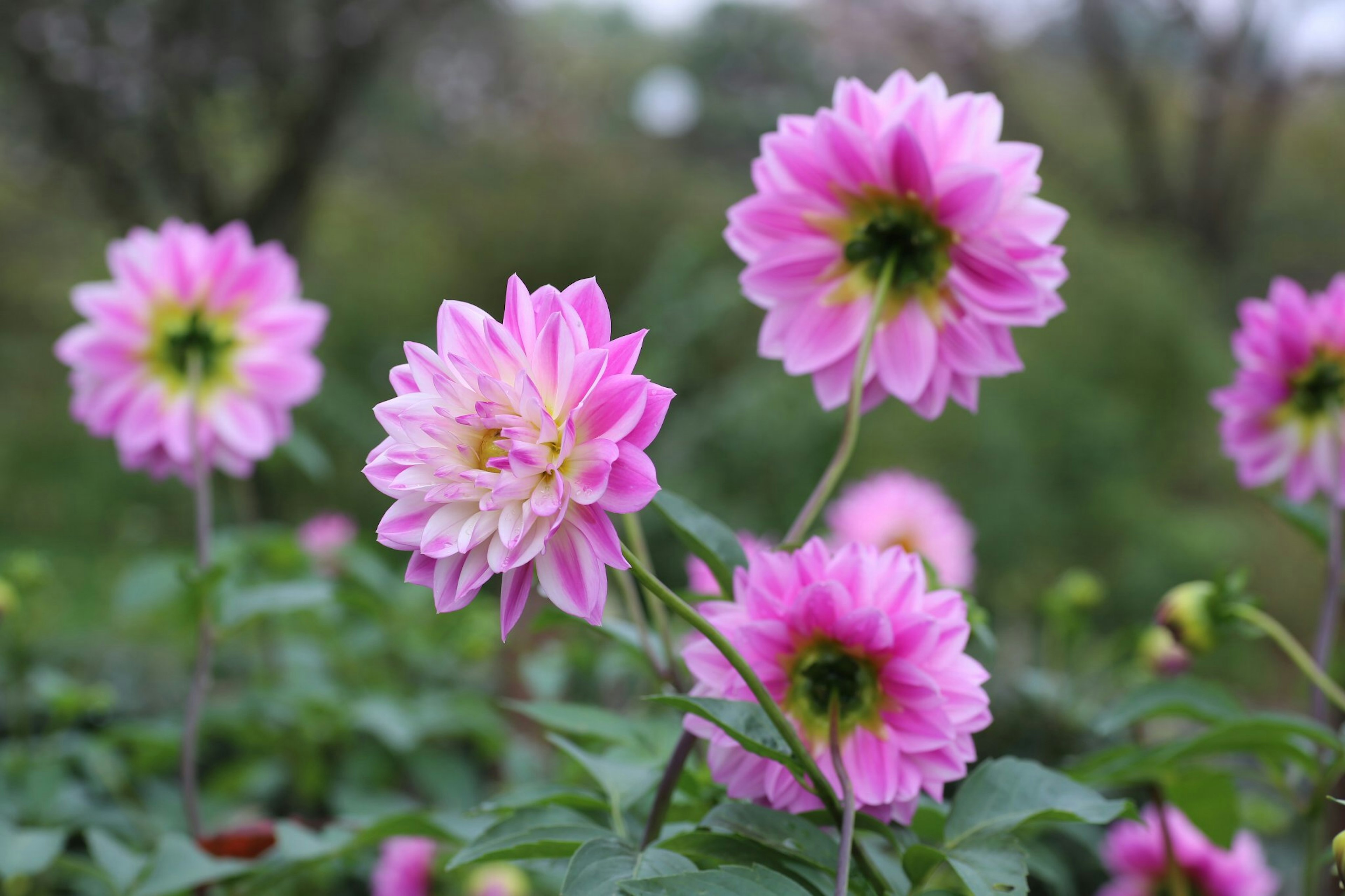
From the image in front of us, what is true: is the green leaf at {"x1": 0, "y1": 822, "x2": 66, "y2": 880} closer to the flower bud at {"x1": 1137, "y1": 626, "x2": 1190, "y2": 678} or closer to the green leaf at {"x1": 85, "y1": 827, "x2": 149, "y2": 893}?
the green leaf at {"x1": 85, "y1": 827, "x2": 149, "y2": 893}

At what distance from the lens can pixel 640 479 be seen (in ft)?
1.02

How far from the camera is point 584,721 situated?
1.66 feet

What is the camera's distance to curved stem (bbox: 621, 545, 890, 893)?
1.00 feet

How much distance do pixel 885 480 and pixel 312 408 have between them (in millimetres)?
2857

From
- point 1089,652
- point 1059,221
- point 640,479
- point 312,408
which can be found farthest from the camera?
point 312,408

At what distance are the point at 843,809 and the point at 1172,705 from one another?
267 mm

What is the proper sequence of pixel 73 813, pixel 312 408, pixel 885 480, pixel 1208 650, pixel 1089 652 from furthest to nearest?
pixel 312 408 → pixel 1089 652 → pixel 885 480 → pixel 73 813 → pixel 1208 650

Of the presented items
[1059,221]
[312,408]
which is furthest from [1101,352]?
[1059,221]

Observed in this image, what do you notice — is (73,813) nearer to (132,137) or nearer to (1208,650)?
(1208,650)

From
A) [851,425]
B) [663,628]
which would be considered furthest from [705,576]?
[851,425]

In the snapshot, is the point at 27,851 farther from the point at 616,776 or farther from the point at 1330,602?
the point at 1330,602

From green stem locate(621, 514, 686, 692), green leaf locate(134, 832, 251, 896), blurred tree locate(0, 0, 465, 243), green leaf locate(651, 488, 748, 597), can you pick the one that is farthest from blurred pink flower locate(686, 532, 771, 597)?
blurred tree locate(0, 0, 465, 243)

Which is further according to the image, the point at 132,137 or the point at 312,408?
the point at 132,137

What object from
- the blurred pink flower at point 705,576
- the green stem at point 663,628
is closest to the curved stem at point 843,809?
the green stem at point 663,628
